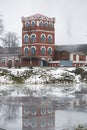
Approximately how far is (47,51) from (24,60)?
5.02 meters

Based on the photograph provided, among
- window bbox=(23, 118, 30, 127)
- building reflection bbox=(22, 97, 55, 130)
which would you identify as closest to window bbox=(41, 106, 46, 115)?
building reflection bbox=(22, 97, 55, 130)

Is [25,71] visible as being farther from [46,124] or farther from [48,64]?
[46,124]

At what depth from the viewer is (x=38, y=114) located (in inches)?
739

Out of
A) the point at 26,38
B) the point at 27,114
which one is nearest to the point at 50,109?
the point at 27,114

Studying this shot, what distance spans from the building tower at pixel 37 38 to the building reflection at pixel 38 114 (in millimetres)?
46967

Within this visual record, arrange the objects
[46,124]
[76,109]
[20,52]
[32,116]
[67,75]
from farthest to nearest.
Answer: [20,52]
[67,75]
[76,109]
[32,116]
[46,124]

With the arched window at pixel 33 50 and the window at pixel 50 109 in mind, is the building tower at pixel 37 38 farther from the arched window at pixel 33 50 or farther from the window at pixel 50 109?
the window at pixel 50 109

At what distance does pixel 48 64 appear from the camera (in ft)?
240

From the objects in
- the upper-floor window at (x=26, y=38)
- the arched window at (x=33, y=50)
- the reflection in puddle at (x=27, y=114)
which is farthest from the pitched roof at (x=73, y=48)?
the reflection in puddle at (x=27, y=114)

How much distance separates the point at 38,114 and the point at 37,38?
53.7 metres

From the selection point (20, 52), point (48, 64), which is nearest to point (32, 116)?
point (48, 64)

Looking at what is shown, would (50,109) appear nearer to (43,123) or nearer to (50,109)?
(50,109)

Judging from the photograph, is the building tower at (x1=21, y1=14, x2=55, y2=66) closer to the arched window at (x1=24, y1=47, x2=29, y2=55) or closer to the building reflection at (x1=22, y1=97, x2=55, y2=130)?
the arched window at (x1=24, y1=47, x2=29, y2=55)

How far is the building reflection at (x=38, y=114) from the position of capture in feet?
50.9
